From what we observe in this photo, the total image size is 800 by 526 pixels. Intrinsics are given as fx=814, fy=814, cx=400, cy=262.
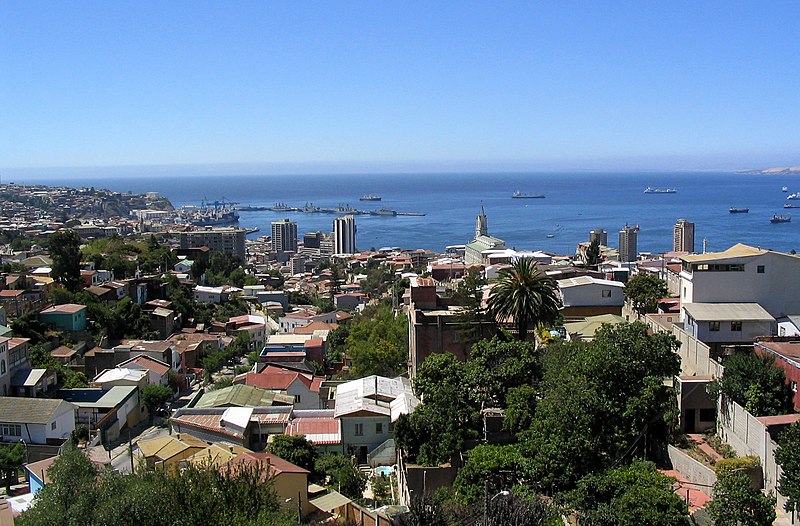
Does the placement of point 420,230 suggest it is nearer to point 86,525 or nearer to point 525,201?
point 525,201

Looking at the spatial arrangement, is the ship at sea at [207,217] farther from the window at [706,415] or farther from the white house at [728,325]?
the window at [706,415]

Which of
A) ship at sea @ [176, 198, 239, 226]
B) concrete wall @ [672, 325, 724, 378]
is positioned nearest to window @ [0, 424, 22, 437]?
concrete wall @ [672, 325, 724, 378]

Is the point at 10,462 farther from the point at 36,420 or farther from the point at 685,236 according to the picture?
the point at 685,236

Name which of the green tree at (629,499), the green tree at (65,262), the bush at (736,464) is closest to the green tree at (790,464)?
the bush at (736,464)

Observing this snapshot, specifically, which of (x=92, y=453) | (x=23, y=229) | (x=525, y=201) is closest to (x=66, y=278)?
(x=92, y=453)

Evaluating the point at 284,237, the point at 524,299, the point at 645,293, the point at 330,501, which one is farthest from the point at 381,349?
the point at 284,237

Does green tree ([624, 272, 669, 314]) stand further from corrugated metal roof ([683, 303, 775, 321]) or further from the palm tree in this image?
the palm tree
